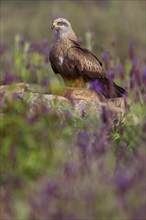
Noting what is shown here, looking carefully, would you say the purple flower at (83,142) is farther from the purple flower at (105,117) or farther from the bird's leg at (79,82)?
the bird's leg at (79,82)

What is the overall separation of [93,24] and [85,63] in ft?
32.8

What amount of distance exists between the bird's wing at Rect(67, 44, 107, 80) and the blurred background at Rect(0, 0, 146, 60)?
601 cm

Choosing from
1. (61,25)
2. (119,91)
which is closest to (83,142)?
(119,91)

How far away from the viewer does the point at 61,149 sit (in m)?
4.09

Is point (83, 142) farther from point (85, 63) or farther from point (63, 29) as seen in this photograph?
point (63, 29)

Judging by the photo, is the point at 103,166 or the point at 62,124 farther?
the point at 62,124

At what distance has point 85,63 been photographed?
25.9 ft

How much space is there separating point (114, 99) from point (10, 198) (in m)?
3.30

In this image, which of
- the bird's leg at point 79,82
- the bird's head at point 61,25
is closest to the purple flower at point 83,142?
the bird's leg at point 79,82

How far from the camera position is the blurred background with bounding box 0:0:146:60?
16.5 meters

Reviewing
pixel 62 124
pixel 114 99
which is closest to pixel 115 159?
pixel 62 124

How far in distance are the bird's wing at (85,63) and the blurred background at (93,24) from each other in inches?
237

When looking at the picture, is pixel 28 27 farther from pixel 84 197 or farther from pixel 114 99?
pixel 84 197

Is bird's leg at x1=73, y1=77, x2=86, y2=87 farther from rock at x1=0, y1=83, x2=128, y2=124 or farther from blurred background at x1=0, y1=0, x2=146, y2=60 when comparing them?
blurred background at x1=0, y1=0, x2=146, y2=60
